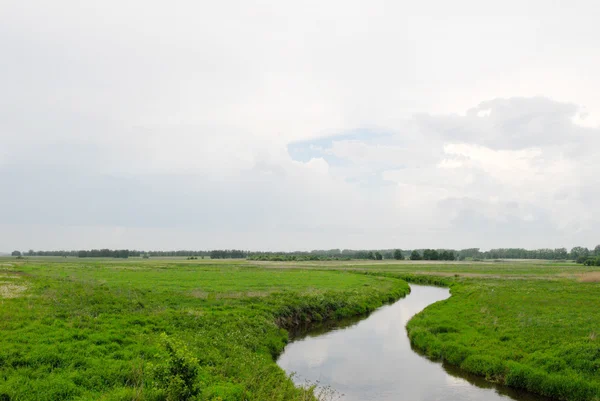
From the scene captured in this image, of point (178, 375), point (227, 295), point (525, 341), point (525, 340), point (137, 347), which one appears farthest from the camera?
point (227, 295)

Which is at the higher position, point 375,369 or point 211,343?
point 211,343

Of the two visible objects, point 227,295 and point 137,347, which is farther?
point 227,295

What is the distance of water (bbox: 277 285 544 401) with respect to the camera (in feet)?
60.0

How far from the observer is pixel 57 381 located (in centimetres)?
1368

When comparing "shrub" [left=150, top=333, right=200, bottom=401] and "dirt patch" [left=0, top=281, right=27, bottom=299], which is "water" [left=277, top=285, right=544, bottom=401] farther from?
"dirt patch" [left=0, top=281, right=27, bottom=299]

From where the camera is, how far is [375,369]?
72.9ft

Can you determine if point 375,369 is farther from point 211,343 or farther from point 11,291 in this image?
point 11,291

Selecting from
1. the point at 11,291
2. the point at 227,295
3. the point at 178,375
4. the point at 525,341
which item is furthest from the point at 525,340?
the point at 11,291

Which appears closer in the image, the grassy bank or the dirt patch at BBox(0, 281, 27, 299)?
the grassy bank

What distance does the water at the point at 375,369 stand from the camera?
60.0ft

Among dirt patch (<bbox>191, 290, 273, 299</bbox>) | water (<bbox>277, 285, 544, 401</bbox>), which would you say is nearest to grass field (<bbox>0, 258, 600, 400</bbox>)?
dirt patch (<bbox>191, 290, 273, 299</bbox>)

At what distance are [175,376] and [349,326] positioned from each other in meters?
23.8

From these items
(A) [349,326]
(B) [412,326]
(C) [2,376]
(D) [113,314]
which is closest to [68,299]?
(D) [113,314]

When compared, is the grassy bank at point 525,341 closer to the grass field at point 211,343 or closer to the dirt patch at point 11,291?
the grass field at point 211,343
